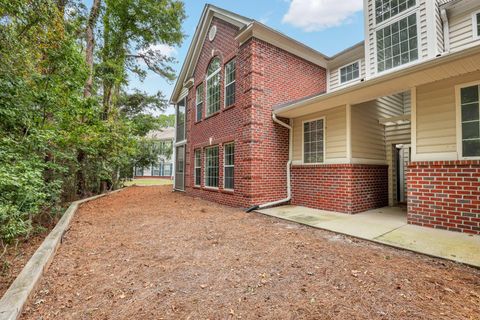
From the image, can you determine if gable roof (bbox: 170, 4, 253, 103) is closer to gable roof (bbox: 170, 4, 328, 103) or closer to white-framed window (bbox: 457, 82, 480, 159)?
gable roof (bbox: 170, 4, 328, 103)

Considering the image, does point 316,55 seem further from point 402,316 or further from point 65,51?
point 402,316

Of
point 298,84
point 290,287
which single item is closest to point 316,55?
point 298,84

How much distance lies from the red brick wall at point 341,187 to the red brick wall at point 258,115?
662mm

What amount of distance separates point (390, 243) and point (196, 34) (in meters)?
10.9

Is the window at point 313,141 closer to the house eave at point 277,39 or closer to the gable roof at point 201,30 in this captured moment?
the house eave at point 277,39

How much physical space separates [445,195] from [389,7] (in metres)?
5.91

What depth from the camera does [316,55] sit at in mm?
9039

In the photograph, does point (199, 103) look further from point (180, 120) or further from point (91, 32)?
point (91, 32)

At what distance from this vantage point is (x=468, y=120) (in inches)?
172

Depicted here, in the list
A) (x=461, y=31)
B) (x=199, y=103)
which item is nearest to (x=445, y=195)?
(x=461, y=31)

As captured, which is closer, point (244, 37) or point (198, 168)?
point (244, 37)

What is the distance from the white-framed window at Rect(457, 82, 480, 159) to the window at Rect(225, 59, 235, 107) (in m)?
6.03

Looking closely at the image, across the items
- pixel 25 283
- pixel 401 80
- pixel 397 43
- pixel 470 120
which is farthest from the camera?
pixel 397 43

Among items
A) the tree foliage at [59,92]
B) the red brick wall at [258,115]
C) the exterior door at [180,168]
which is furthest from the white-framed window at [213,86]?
the tree foliage at [59,92]
